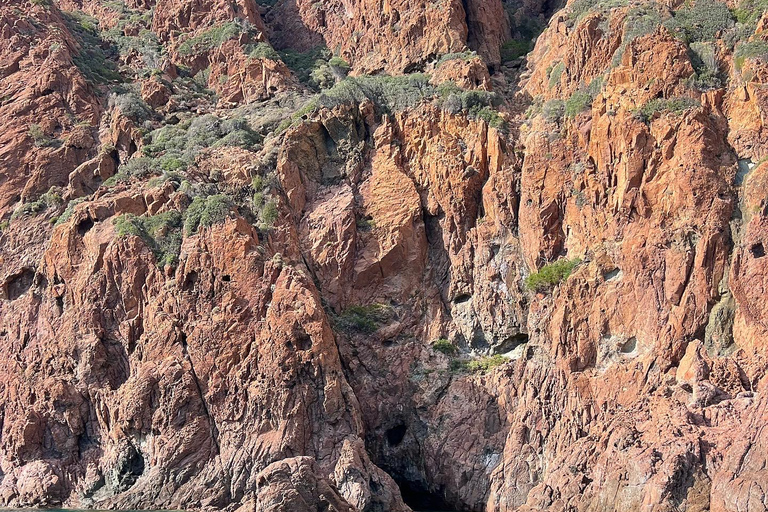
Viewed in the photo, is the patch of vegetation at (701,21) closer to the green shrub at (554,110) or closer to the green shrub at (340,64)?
the green shrub at (554,110)

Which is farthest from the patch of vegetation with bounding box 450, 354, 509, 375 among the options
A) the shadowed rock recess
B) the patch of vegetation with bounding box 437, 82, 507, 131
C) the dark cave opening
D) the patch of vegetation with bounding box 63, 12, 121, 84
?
the patch of vegetation with bounding box 63, 12, 121, 84

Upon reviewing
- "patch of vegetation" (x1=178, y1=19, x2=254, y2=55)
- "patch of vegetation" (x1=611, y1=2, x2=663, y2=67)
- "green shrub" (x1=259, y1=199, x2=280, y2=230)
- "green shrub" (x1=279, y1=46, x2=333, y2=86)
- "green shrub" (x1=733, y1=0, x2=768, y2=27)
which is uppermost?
"patch of vegetation" (x1=178, y1=19, x2=254, y2=55)

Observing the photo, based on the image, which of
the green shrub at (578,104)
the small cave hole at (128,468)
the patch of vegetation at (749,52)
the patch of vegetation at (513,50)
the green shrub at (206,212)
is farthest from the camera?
the patch of vegetation at (513,50)

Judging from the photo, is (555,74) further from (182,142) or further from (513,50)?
(182,142)

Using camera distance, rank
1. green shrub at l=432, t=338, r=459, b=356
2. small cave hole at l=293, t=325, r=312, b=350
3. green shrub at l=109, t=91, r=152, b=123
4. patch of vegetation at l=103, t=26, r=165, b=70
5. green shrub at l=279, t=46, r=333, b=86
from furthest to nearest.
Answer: patch of vegetation at l=103, t=26, r=165, b=70
green shrub at l=279, t=46, r=333, b=86
green shrub at l=109, t=91, r=152, b=123
green shrub at l=432, t=338, r=459, b=356
small cave hole at l=293, t=325, r=312, b=350

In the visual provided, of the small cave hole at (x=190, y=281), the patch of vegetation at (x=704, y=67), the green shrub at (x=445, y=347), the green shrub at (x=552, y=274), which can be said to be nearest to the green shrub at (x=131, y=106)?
the small cave hole at (x=190, y=281)

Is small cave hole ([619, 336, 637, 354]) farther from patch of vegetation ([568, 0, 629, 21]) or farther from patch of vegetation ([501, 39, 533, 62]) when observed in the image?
patch of vegetation ([501, 39, 533, 62])

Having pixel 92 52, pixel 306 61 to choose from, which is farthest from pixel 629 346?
pixel 92 52
